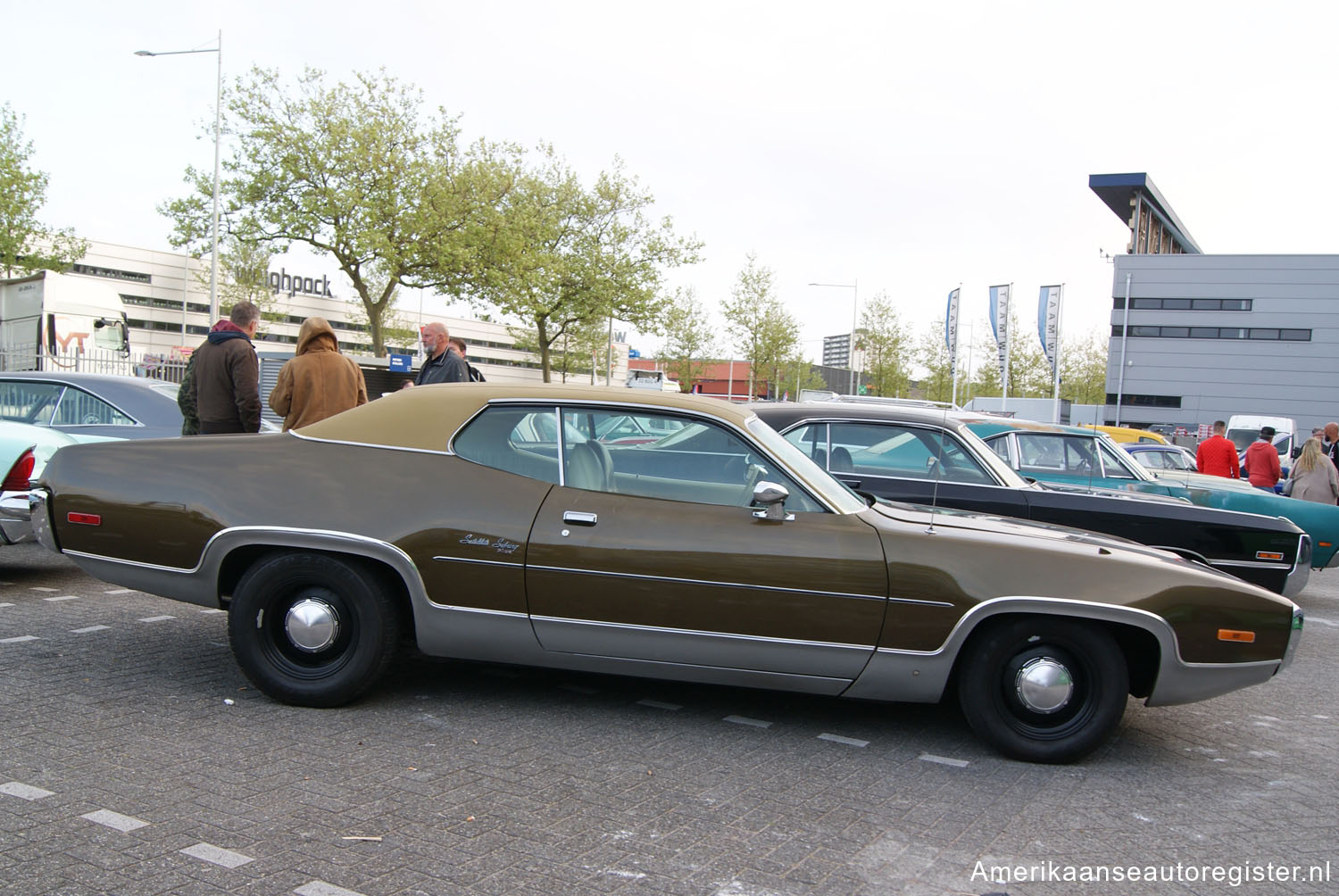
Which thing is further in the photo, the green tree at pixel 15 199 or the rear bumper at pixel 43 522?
the green tree at pixel 15 199

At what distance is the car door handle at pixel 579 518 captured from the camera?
13.6 feet

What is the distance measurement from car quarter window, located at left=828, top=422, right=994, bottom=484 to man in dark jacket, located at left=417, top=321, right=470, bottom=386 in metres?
3.32

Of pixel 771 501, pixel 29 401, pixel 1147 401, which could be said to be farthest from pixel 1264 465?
pixel 1147 401

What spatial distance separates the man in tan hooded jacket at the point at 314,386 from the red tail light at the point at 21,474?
64.3 inches

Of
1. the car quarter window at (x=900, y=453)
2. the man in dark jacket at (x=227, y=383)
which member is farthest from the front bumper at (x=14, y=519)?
the car quarter window at (x=900, y=453)

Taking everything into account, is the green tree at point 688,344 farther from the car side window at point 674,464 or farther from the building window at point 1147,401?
the car side window at point 674,464

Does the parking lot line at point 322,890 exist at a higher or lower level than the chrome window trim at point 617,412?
lower

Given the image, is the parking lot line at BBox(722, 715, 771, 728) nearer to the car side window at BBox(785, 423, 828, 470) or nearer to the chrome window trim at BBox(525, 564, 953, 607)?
the chrome window trim at BBox(525, 564, 953, 607)

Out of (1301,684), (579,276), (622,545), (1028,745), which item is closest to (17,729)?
(622,545)

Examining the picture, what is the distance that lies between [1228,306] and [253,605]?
60075 millimetres

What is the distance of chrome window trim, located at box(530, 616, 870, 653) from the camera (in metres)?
4.03

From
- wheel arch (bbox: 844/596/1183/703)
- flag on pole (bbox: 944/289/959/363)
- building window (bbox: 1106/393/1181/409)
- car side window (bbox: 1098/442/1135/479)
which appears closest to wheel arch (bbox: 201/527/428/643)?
wheel arch (bbox: 844/596/1183/703)

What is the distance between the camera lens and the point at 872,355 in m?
49.1

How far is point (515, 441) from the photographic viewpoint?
4.39m
